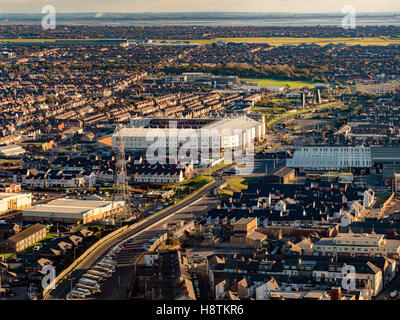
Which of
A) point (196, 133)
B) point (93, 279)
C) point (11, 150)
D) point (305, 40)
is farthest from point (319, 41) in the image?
point (93, 279)

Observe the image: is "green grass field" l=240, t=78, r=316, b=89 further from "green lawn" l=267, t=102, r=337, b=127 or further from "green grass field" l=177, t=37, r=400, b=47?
"green grass field" l=177, t=37, r=400, b=47

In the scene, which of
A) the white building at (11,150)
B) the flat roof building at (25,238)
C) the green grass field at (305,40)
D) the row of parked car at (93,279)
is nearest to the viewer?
the row of parked car at (93,279)

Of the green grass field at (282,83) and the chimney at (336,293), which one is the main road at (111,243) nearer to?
the chimney at (336,293)

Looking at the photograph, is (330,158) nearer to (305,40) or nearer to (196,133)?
(196,133)

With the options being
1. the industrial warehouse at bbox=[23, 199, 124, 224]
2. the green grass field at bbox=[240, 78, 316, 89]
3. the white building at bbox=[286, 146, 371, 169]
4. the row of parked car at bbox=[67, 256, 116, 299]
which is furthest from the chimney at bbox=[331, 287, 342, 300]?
the green grass field at bbox=[240, 78, 316, 89]

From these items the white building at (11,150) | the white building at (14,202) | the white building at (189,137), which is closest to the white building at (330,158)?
the white building at (189,137)

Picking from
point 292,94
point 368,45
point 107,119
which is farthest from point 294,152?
point 368,45
